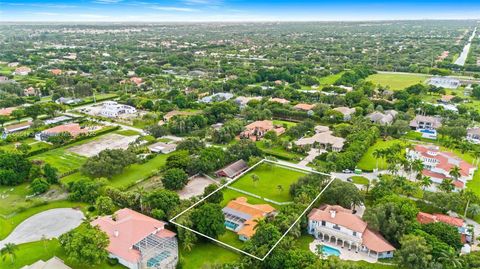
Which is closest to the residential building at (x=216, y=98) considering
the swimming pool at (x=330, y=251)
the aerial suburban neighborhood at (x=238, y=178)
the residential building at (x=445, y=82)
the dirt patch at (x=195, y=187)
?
the aerial suburban neighborhood at (x=238, y=178)

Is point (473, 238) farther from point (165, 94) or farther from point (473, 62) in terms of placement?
point (473, 62)

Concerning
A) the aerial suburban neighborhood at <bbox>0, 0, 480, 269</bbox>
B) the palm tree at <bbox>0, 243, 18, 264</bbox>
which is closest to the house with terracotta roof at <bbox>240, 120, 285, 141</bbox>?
the aerial suburban neighborhood at <bbox>0, 0, 480, 269</bbox>

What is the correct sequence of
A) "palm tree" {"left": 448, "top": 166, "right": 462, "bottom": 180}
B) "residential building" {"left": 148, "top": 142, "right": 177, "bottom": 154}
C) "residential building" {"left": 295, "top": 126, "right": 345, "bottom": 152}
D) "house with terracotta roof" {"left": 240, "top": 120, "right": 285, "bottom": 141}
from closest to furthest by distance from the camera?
"palm tree" {"left": 448, "top": 166, "right": 462, "bottom": 180}, "residential building" {"left": 295, "top": 126, "right": 345, "bottom": 152}, "residential building" {"left": 148, "top": 142, "right": 177, "bottom": 154}, "house with terracotta roof" {"left": 240, "top": 120, "right": 285, "bottom": 141}

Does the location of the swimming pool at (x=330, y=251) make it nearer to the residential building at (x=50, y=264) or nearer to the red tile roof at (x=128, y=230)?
the red tile roof at (x=128, y=230)

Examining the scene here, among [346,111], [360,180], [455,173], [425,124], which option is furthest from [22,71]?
[455,173]

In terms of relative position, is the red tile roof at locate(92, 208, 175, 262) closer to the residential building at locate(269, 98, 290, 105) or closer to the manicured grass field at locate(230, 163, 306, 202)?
the manicured grass field at locate(230, 163, 306, 202)

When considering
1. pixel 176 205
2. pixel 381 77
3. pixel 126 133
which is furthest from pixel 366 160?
pixel 381 77
